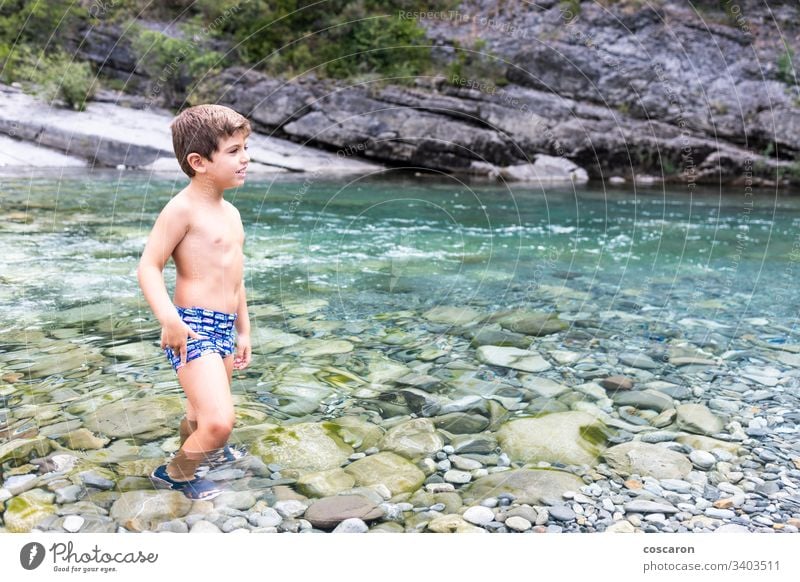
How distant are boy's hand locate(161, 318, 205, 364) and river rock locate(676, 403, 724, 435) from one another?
235cm

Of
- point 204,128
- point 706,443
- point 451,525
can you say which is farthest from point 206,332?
point 706,443

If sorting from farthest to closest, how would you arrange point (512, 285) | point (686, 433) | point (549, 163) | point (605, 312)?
point (549, 163), point (512, 285), point (605, 312), point (686, 433)

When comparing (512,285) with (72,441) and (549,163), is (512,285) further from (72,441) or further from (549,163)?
(549,163)

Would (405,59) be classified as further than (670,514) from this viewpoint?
Yes

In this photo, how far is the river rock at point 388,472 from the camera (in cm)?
262

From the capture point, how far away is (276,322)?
4922 mm

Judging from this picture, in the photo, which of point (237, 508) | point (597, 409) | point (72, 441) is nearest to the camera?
point (237, 508)

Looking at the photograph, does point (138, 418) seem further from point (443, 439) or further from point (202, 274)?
point (443, 439)

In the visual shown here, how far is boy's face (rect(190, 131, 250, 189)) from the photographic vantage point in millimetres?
2463

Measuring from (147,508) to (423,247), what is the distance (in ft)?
20.6

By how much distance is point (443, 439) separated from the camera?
3.07m

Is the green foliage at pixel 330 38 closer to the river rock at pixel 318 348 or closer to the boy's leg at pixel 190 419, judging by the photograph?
the river rock at pixel 318 348

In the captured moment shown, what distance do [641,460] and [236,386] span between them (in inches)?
81.6

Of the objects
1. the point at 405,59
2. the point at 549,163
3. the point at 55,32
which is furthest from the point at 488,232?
the point at 55,32
